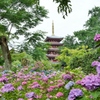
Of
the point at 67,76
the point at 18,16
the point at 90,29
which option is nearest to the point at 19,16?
the point at 18,16

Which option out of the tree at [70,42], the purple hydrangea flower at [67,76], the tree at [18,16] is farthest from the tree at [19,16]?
the purple hydrangea flower at [67,76]

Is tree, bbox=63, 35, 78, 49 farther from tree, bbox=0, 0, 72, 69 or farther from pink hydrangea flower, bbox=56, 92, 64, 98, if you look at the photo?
pink hydrangea flower, bbox=56, 92, 64, 98

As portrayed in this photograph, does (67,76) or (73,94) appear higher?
(73,94)

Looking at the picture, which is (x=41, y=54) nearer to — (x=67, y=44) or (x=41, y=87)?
(x=67, y=44)

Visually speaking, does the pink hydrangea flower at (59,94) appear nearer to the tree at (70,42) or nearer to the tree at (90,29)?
the tree at (90,29)

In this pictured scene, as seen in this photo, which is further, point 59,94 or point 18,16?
point 18,16

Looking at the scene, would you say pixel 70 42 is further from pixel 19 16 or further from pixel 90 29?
pixel 19 16

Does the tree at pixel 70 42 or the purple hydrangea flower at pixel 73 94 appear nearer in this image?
the purple hydrangea flower at pixel 73 94

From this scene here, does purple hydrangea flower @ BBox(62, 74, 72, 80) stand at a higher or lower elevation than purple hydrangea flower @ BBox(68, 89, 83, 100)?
lower

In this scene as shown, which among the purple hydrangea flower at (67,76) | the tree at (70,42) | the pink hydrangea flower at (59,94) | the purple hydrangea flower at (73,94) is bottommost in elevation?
the tree at (70,42)

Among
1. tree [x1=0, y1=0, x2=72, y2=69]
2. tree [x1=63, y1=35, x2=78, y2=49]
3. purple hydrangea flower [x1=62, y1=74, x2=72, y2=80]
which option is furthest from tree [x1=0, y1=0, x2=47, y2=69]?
purple hydrangea flower [x1=62, y1=74, x2=72, y2=80]

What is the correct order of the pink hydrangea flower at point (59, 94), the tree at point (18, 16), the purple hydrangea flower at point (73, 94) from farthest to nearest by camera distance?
the tree at point (18, 16), the pink hydrangea flower at point (59, 94), the purple hydrangea flower at point (73, 94)

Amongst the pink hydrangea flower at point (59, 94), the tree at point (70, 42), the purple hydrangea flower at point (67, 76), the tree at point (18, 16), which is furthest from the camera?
the tree at point (70, 42)

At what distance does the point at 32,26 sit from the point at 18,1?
281cm
